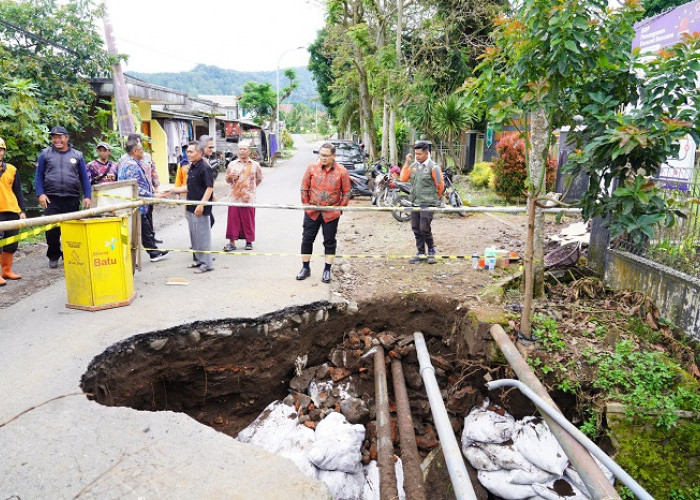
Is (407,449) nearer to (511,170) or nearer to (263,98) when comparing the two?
(511,170)

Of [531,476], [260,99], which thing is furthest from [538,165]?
[260,99]

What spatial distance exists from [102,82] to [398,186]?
708 cm

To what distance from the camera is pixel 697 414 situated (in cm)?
393

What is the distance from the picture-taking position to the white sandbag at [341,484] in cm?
407

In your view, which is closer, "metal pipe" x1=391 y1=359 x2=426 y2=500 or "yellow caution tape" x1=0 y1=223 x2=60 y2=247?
"metal pipe" x1=391 y1=359 x2=426 y2=500

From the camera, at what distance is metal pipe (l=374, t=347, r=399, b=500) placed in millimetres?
3588

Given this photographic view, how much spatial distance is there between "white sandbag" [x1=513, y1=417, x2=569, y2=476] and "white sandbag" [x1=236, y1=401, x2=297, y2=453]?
211 centimetres

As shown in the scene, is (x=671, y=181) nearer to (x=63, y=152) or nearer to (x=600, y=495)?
(x=600, y=495)

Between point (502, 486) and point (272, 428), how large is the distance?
85.4 inches

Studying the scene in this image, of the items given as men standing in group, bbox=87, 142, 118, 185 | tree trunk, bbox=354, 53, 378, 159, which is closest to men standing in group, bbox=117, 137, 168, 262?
men standing in group, bbox=87, 142, 118, 185

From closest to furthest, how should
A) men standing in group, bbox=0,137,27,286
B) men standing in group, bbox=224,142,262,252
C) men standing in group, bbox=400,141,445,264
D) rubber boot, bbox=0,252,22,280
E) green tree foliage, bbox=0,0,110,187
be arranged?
men standing in group, bbox=0,137,27,286 < rubber boot, bbox=0,252,22,280 < men standing in group, bbox=400,141,445,264 < men standing in group, bbox=224,142,262,252 < green tree foliage, bbox=0,0,110,187

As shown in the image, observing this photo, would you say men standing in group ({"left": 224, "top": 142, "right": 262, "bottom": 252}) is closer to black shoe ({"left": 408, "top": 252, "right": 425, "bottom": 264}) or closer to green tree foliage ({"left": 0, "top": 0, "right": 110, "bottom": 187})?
black shoe ({"left": 408, "top": 252, "right": 425, "bottom": 264})

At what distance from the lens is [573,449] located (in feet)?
10.9

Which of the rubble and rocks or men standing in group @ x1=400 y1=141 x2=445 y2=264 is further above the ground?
men standing in group @ x1=400 y1=141 x2=445 y2=264
